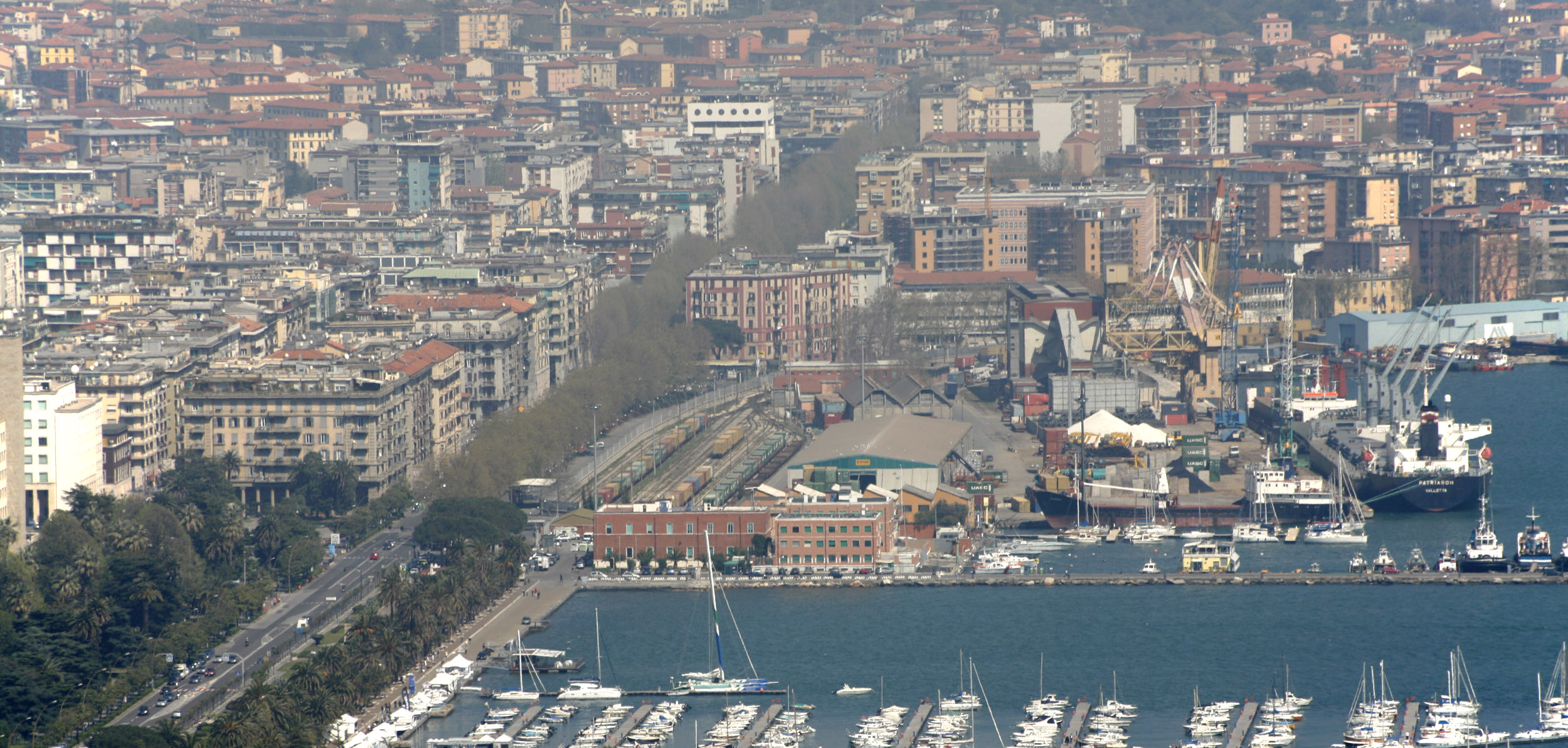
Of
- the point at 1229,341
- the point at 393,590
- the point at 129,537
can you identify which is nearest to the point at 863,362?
the point at 1229,341

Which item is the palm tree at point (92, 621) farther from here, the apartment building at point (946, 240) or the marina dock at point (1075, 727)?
the apartment building at point (946, 240)

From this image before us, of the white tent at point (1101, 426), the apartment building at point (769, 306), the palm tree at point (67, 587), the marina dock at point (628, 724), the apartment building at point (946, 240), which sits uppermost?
the apartment building at point (946, 240)

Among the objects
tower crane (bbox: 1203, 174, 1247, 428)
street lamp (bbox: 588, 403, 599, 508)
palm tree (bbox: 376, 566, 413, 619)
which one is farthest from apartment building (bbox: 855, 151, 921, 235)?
palm tree (bbox: 376, 566, 413, 619)

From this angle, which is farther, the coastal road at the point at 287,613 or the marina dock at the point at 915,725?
the coastal road at the point at 287,613

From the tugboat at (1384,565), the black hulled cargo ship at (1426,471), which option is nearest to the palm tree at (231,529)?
the tugboat at (1384,565)

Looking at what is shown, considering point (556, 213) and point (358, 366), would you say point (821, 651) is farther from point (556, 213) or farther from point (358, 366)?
point (556, 213)

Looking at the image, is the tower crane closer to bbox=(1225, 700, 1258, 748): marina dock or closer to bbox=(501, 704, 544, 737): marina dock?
bbox=(1225, 700, 1258, 748): marina dock

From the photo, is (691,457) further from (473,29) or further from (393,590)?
(473,29)

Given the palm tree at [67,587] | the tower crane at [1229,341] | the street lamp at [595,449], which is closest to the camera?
the palm tree at [67,587]
